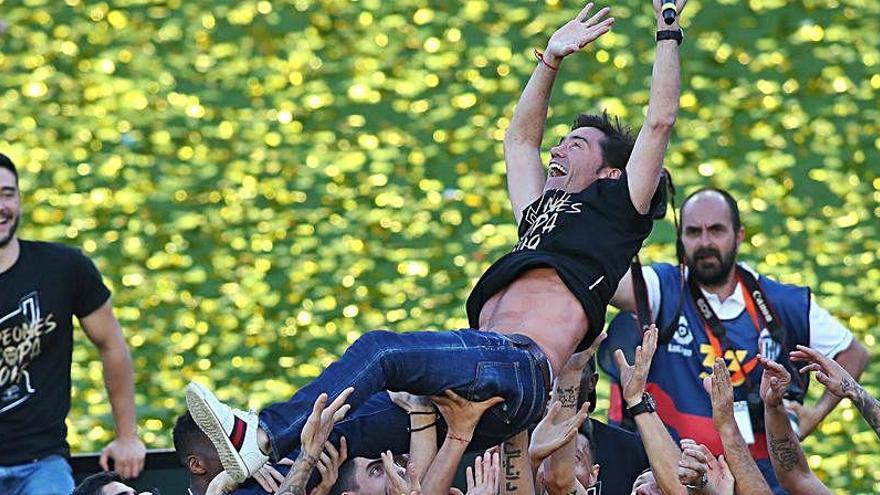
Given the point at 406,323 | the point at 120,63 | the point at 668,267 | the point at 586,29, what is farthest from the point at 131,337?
the point at 586,29

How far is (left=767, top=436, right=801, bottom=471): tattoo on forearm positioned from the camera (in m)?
6.76

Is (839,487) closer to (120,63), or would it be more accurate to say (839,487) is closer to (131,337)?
(131,337)

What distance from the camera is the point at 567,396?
6.68m

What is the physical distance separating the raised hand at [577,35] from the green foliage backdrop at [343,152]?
10.1 ft

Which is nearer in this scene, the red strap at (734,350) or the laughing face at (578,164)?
the laughing face at (578,164)

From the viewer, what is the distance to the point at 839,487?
881 centimetres

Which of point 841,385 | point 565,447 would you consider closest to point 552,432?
point 565,447

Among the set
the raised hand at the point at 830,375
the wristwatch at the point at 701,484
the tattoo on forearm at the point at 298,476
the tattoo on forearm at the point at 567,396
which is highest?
the raised hand at the point at 830,375

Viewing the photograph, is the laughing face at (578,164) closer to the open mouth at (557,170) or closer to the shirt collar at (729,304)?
the open mouth at (557,170)

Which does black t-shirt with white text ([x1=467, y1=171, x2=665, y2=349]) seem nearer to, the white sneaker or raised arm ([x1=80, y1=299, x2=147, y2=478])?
the white sneaker

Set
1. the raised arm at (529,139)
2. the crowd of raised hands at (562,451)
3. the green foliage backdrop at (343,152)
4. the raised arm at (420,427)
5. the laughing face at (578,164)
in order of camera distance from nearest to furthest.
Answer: the crowd of raised hands at (562,451) < the raised arm at (420,427) < the laughing face at (578,164) < the raised arm at (529,139) < the green foliage backdrop at (343,152)

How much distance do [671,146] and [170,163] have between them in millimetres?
2737

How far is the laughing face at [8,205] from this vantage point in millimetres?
7303

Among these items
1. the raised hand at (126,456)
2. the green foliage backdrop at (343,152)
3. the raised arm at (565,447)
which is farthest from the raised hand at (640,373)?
the green foliage backdrop at (343,152)
